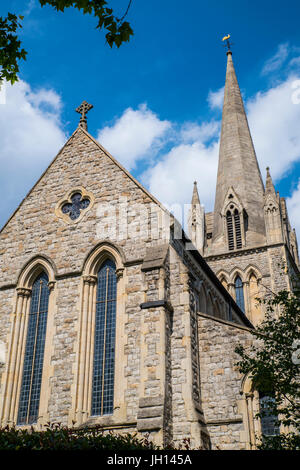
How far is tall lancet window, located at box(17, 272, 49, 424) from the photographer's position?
1688 centimetres

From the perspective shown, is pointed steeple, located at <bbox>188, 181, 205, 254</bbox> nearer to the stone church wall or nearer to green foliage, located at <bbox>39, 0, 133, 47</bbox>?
the stone church wall

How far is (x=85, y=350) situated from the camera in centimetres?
1683

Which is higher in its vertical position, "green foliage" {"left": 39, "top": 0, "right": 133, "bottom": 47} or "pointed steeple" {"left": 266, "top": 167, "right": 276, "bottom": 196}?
"pointed steeple" {"left": 266, "top": 167, "right": 276, "bottom": 196}

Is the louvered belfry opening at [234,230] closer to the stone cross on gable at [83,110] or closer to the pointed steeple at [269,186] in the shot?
the pointed steeple at [269,186]

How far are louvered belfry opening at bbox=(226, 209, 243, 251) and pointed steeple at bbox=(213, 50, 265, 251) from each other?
37 cm

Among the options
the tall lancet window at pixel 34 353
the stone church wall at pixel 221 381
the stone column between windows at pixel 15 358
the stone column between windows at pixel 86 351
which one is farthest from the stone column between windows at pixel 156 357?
the stone column between windows at pixel 15 358

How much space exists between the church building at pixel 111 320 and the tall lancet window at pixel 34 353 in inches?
1.5

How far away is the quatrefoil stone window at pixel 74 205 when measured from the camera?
19281mm

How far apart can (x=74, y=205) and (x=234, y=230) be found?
1901cm

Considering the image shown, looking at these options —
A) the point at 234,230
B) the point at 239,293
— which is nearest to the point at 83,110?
the point at 239,293

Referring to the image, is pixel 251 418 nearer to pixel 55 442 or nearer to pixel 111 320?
pixel 111 320

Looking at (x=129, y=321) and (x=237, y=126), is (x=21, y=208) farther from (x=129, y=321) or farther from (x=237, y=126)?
(x=237, y=126)

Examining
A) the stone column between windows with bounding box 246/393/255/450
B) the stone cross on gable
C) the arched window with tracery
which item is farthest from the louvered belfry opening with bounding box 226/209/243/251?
the stone column between windows with bounding box 246/393/255/450
